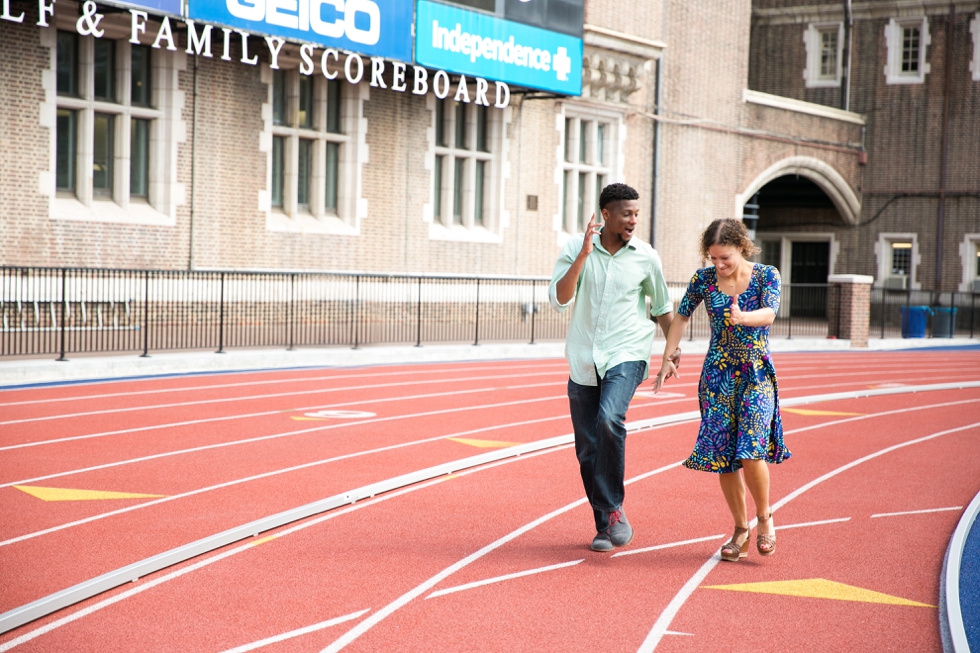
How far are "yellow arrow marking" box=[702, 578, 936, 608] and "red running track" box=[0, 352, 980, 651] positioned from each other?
7 cm

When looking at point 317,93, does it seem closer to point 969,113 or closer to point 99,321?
point 99,321

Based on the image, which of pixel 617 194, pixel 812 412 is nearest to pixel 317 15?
pixel 812 412

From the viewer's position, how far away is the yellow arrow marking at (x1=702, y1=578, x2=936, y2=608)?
18.0 feet

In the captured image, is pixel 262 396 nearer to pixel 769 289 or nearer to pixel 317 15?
pixel 769 289

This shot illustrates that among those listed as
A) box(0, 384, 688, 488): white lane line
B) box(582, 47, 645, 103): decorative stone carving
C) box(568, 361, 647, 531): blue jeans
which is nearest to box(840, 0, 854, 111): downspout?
box(582, 47, 645, 103): decorative stone carving

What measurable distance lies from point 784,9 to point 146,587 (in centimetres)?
3505

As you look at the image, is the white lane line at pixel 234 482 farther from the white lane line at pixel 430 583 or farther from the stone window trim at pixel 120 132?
the stone window trim at pixel 120 132

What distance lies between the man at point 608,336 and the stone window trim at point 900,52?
1262 inches

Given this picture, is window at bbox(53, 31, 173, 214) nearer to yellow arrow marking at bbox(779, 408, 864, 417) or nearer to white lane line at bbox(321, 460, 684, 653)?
yellow arrow marking at bbox(779, 408, 864, 417)

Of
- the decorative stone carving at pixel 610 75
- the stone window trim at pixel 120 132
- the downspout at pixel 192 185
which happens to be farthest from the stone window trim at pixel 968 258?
the stone window trim at pixel 120 132

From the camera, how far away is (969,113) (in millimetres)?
34625

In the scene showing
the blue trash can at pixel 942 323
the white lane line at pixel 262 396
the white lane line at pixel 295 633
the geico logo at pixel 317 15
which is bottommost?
the white lane line at pixel 295 633

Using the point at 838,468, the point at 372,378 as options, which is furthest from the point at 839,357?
the point at 838,468

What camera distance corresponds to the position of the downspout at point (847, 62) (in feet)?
117
